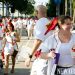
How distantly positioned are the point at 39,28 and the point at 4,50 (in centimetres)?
459

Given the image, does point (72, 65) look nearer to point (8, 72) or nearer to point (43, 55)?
point (43, 55)

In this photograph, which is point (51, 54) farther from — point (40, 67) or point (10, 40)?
point (10, 40)

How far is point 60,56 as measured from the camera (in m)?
5.86

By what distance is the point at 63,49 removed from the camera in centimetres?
583

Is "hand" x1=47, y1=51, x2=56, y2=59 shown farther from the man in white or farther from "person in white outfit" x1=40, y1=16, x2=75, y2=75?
the man in white

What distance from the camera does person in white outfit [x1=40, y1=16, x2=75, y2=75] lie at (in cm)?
582

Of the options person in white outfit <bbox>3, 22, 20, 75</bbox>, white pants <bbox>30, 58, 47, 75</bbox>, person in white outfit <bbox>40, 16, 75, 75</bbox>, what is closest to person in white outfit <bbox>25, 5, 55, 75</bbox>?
white pants <bbox>30, 58, 47, 75</bbox>

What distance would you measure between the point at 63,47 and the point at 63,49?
0.03 m

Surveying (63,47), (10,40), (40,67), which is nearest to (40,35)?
(40,67)

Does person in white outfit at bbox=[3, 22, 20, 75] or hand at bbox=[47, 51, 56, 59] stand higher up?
hand at bbox=[47, 51, 56, 59]

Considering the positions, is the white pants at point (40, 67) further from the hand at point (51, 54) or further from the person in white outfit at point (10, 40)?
the person in white outfit at point (10, 40)

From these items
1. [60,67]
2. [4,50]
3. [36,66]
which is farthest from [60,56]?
[4,50]

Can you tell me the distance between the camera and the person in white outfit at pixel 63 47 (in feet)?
19.1

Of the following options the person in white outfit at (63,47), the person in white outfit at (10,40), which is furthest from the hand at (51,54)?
the person in white outfit at (10,40)
